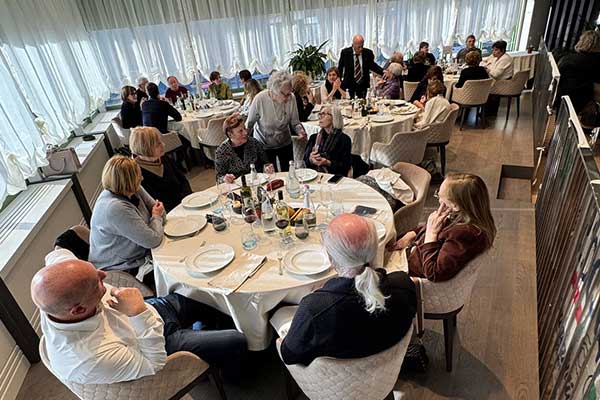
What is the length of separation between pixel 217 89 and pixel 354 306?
5.70 metres

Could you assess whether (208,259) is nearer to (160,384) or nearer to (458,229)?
(160,384)

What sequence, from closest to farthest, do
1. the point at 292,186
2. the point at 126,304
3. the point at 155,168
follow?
the point at 126,304, the point at 292,186, the point at 155,168

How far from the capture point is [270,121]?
12.2 feet

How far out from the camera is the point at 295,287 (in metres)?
1.77

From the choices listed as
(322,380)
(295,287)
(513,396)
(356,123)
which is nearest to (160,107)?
(356,123)

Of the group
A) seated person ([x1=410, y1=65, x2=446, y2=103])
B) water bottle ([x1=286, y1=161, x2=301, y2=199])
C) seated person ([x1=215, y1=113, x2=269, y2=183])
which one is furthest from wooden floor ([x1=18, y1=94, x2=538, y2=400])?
seated person ([x1=410, y1=65, x2=446, y2=103])

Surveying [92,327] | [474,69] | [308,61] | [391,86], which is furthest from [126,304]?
[308,61]

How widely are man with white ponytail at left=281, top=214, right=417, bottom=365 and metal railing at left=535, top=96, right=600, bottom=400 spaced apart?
0.67 m

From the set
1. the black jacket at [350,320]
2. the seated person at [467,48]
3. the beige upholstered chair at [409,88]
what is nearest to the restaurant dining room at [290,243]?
the black jacket at [350,320]

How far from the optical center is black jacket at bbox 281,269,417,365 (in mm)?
1297

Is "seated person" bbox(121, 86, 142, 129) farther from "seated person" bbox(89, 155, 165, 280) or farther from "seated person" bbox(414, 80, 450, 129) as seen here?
"seated person" bbox(414, 80, 450, 129)

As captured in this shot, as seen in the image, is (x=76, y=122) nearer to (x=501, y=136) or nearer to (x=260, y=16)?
(x=260, y=16)

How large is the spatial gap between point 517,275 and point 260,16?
6.06 meters

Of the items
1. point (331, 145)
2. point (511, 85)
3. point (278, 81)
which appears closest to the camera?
point (331, 145)
